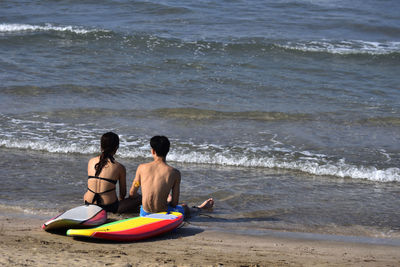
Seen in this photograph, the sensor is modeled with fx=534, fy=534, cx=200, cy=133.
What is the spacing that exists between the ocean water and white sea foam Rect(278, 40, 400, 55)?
0.27 ft

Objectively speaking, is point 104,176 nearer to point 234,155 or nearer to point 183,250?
point 183,250

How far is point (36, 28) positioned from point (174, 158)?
11336 millimetres

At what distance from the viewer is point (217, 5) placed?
21203 millimetres

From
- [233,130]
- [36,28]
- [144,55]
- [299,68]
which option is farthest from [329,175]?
[36,28]

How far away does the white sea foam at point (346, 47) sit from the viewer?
54.3 feet

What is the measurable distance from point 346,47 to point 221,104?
23.7 ft

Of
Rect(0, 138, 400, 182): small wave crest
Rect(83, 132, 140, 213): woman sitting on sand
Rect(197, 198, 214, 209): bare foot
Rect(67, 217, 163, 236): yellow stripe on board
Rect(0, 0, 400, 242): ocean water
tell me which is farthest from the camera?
Rect(0, 138, 400, 182): small wave crest

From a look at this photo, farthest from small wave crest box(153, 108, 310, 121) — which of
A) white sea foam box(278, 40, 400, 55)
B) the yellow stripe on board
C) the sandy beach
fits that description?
white sea foam box(278, 40, 400, 55)

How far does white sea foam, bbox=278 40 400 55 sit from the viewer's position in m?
16.5

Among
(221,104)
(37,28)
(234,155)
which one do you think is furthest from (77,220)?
(37,28)

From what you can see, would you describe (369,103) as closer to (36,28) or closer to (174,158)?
(174,158)

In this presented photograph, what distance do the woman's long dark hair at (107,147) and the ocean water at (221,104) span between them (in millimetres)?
952

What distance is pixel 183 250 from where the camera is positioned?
5.07 metres

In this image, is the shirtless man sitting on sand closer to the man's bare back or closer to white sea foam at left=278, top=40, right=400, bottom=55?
the man's bare back
